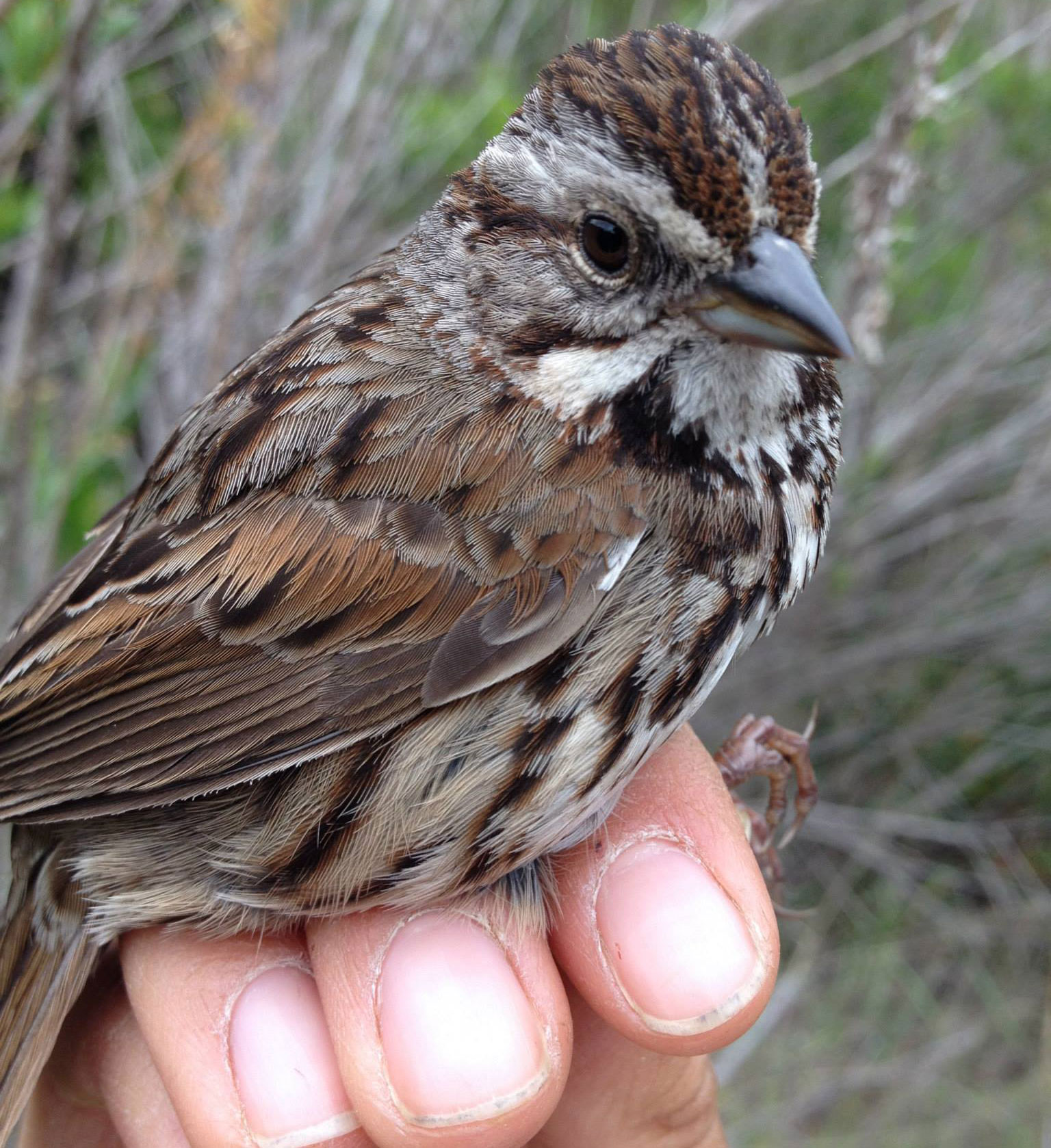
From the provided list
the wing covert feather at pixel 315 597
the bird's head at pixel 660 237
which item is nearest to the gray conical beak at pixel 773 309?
the bird's head at pixel 660 237

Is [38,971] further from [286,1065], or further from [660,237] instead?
[660,237]

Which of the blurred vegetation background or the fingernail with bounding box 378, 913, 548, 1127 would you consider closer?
the fingernail with bounding box 378, 913, 548, 1127

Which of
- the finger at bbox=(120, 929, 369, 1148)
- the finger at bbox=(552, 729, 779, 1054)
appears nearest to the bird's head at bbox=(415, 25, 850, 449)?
the finger at bbox=(552, 729, 779, 1054)

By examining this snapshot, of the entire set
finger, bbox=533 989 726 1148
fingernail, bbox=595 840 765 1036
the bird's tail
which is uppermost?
the bird's tail

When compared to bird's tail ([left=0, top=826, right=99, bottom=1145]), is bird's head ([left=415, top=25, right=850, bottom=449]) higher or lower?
higher

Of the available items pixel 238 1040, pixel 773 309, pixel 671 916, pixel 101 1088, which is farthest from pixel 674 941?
pixel 101 1088

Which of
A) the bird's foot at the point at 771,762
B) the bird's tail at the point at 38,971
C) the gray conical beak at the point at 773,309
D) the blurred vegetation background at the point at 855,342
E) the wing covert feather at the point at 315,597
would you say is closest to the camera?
the gray conical beak at the point at 773,309

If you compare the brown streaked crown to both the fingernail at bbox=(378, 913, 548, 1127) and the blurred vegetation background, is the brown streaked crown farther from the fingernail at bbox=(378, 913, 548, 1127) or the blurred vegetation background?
the fingernail at bbox=(378, 913, 548, 1127)

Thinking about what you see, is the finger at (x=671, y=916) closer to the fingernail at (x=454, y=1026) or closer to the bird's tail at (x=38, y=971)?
the fingernail at (x=454, y=1026)
